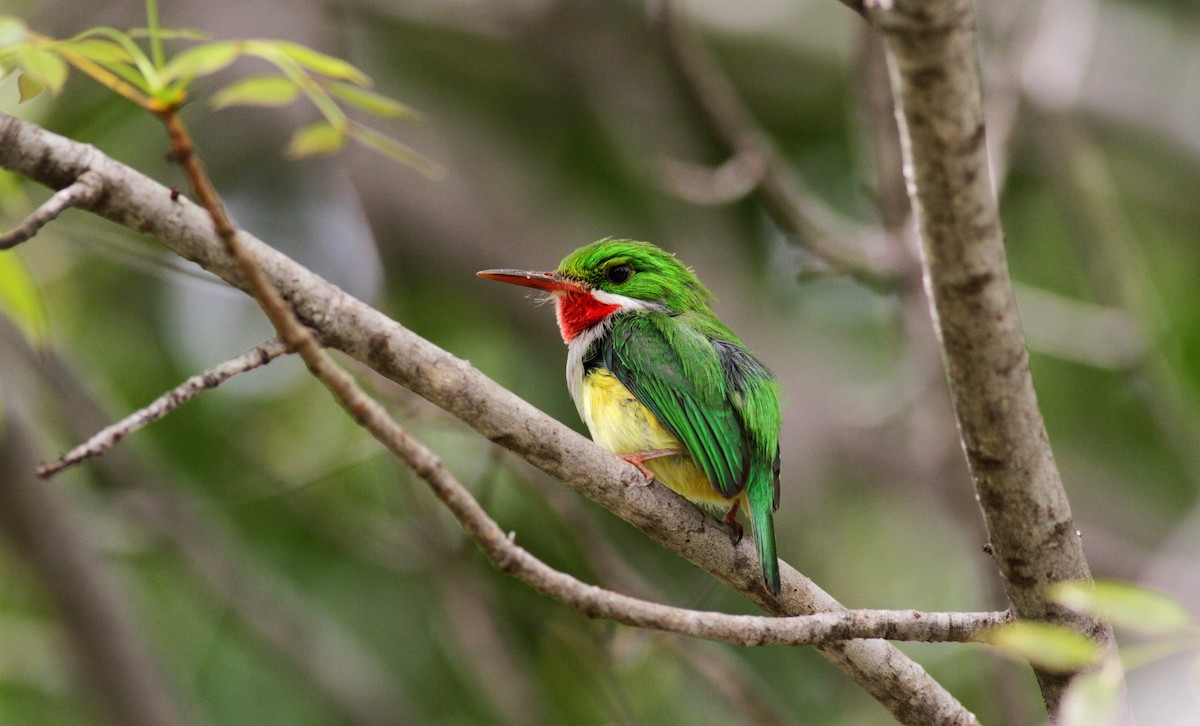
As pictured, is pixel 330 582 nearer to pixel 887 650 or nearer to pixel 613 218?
pixel 613 218

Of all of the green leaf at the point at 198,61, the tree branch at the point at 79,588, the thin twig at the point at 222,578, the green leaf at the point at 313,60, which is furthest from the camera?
the thin twig at the point at 222,578

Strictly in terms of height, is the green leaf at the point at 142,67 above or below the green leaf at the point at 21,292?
above

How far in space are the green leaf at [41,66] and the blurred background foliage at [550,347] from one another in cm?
260

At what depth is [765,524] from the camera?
99.3 inches

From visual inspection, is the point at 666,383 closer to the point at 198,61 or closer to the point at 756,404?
the point at 756,404

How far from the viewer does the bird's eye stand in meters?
3.67

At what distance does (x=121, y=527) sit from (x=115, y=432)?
360 cm

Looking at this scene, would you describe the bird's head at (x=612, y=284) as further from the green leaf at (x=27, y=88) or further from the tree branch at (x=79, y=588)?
the green leaf at (x=27, y=88)

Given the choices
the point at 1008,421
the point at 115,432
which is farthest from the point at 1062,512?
the point at 115,432

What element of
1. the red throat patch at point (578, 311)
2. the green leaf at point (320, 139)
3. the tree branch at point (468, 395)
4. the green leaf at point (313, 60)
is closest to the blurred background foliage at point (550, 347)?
the red throat patch at point (578, 311)

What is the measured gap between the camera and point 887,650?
2.21 metres

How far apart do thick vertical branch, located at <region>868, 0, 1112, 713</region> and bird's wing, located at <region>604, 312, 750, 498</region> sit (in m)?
0.96

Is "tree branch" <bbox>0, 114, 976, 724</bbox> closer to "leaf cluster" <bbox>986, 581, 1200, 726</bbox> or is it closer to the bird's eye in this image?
"leaf cluster" <bbox>986, 581, 1200, 726</bbox>

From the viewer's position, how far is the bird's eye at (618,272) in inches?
144
